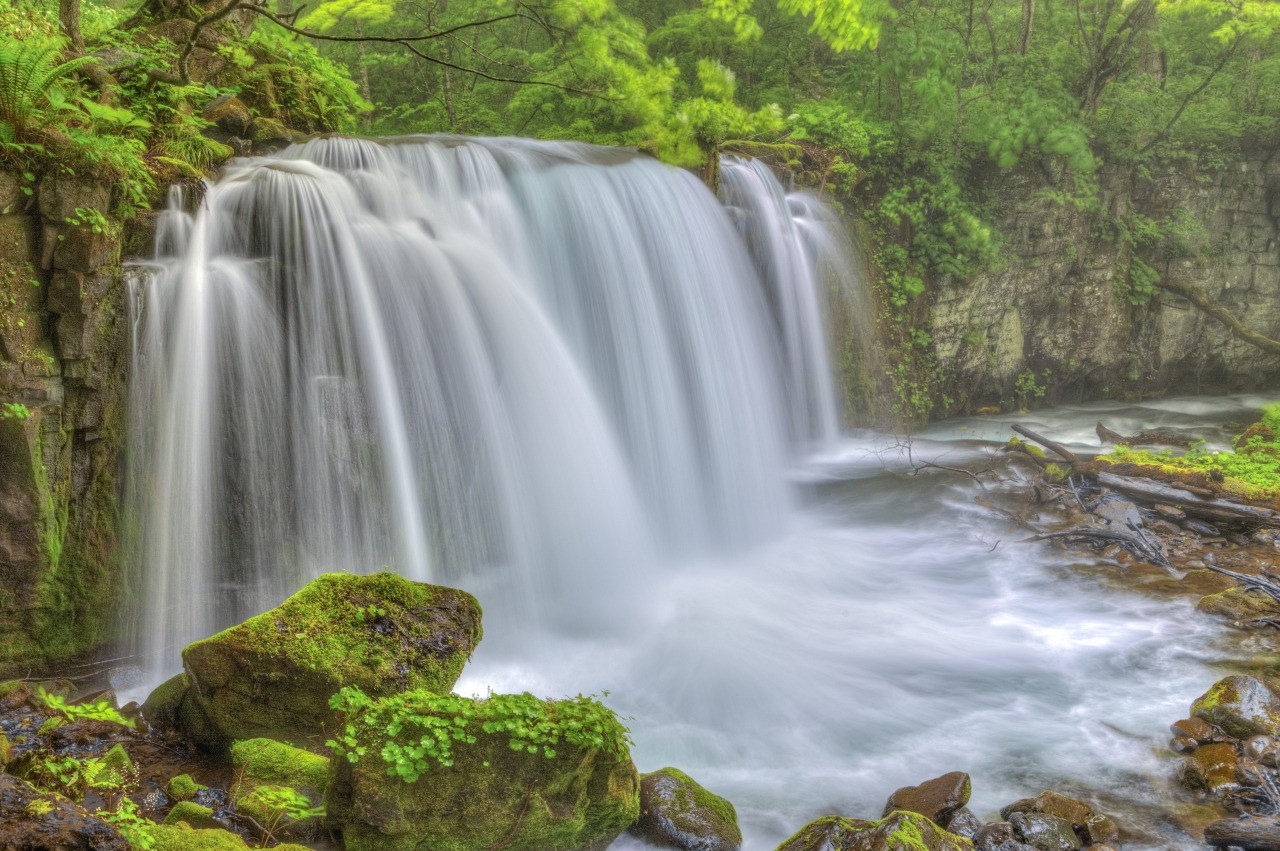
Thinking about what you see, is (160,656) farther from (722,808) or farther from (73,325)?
(722,808)

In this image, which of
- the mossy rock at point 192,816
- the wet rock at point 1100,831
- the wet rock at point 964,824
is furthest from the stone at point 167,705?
the wet rock at point 1100,831

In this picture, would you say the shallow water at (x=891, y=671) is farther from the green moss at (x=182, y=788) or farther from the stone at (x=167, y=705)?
the green moss at (x=182, y=788)

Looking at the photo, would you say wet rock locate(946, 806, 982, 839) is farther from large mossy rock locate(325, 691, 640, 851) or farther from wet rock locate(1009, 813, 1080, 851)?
large mossy rock locate(325, 691, 640, 851)

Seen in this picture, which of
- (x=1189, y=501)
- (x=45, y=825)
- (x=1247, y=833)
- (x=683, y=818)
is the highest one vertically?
(x=45, y=825)

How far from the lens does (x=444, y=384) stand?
6.67m

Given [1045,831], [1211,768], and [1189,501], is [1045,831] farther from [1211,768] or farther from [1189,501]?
[1189,501]

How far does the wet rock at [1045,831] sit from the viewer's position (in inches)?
146

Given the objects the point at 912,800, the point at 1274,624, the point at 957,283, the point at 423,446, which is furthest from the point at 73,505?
the point at 957,283

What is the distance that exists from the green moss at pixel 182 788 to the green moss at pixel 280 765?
7.6 inches

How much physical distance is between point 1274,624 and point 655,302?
602 centimetres

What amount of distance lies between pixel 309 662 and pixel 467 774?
1132 mm

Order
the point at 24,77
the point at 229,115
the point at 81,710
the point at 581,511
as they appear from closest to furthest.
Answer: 1. the point at 81,710
2. the point at 24,77
3. the point at 581,511
4. the point at 229,115

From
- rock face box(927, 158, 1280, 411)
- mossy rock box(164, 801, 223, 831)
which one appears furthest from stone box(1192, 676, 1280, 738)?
rock face box(927, 158, 1280, 411)

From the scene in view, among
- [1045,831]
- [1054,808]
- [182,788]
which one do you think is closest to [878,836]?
[1045,831]
